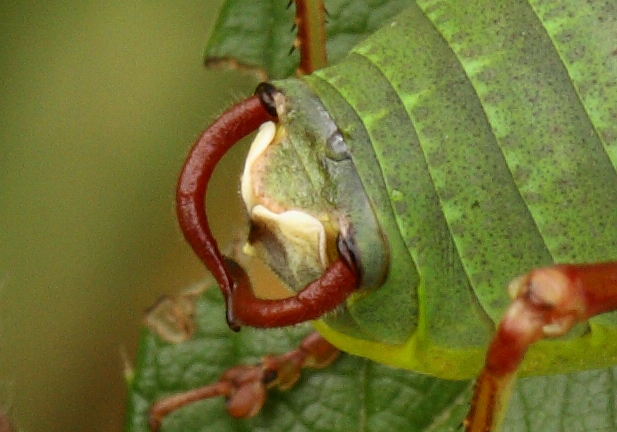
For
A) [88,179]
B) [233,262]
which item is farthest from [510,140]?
[88,179]

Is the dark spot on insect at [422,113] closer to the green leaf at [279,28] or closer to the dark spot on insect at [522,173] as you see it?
the dark spot on insect at [522,173]

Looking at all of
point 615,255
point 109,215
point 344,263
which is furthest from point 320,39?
point 109,215

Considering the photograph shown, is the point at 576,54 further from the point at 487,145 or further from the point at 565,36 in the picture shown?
the point at 487,145

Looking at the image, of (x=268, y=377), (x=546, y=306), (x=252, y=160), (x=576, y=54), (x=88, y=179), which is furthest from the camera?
(x=88, y=179)

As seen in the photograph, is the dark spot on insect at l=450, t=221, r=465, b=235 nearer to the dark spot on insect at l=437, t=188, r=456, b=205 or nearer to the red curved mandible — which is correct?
the dark spot on insect at l=437, t=188, r=456, b=205

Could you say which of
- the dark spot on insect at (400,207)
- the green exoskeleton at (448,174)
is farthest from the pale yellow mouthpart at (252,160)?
the dark spot on insect at (400,207)

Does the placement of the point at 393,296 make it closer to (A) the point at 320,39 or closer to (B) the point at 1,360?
(A) the point at 320,39
